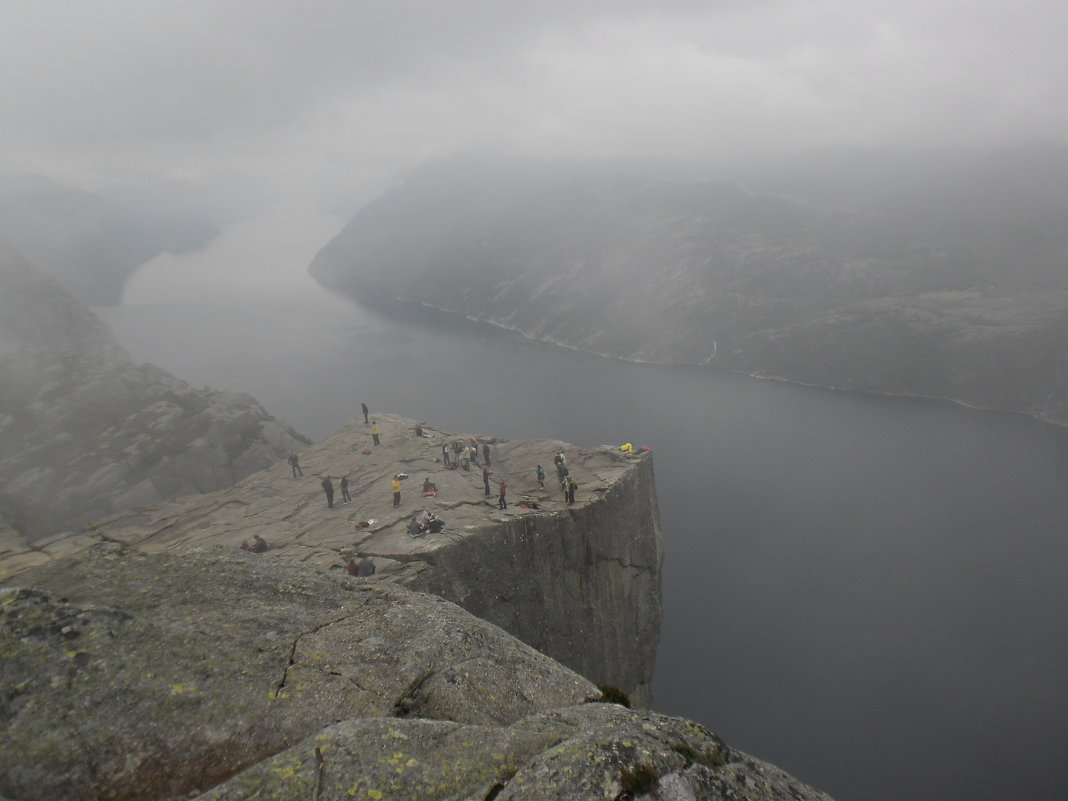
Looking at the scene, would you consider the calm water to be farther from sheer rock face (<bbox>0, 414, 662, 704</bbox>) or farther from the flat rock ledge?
the flat rock ledge

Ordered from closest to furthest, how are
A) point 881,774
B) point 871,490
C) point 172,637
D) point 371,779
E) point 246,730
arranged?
1. point 371,779
2. point 246,730
3. point 172,637
4. point 881,774
5. point 871,490

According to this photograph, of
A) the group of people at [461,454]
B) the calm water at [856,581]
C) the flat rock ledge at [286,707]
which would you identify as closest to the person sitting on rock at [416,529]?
the group of people at [461,454]

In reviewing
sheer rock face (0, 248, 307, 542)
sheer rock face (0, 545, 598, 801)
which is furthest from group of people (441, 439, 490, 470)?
sheer rock face (0, 248, 307, 542)

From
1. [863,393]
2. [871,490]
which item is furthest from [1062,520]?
[863,393]

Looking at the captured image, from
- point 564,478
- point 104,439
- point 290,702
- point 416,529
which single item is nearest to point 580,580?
point 564,478

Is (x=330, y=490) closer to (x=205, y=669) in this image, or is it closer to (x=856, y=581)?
(x=205, y=669)

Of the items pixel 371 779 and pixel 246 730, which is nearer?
pixel 371 779

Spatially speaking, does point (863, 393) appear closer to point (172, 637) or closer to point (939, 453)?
point (939, 453)
